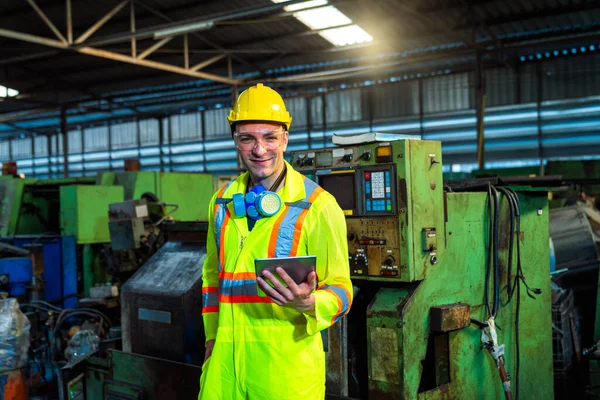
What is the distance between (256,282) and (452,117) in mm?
8657

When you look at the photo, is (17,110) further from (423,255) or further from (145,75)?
(423,255)

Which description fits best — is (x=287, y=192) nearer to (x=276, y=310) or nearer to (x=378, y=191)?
(x=276, y=310)

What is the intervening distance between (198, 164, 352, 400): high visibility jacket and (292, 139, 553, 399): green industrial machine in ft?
2.78

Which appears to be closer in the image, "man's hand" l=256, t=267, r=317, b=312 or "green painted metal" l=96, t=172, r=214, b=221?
"man's hand" l=256, t=267, r=317, b=312

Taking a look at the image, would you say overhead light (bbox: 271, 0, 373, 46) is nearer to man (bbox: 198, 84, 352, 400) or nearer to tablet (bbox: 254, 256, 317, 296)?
man (bbox: 198, 84, 352, 400)

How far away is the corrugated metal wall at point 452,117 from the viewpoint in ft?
29.8

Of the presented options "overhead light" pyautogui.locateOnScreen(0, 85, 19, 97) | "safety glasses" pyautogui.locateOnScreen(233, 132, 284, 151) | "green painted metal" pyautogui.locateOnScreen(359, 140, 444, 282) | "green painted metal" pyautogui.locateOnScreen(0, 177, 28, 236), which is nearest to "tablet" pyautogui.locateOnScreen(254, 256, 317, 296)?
"safety glasses" pyautogui.locateOnScreen(233, 132, 284, 151)

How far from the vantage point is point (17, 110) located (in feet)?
47.8

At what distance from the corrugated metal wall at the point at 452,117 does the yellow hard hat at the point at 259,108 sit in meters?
7.92

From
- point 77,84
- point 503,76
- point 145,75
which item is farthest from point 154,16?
point 503,76

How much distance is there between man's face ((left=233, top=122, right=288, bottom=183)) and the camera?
78.1 inches

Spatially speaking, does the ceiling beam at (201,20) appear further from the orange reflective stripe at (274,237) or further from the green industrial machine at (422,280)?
the orange reflective stripe at (274,237)

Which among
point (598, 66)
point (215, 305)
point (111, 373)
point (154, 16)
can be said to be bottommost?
point (111, 373)

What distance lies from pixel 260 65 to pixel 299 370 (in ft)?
29.7
